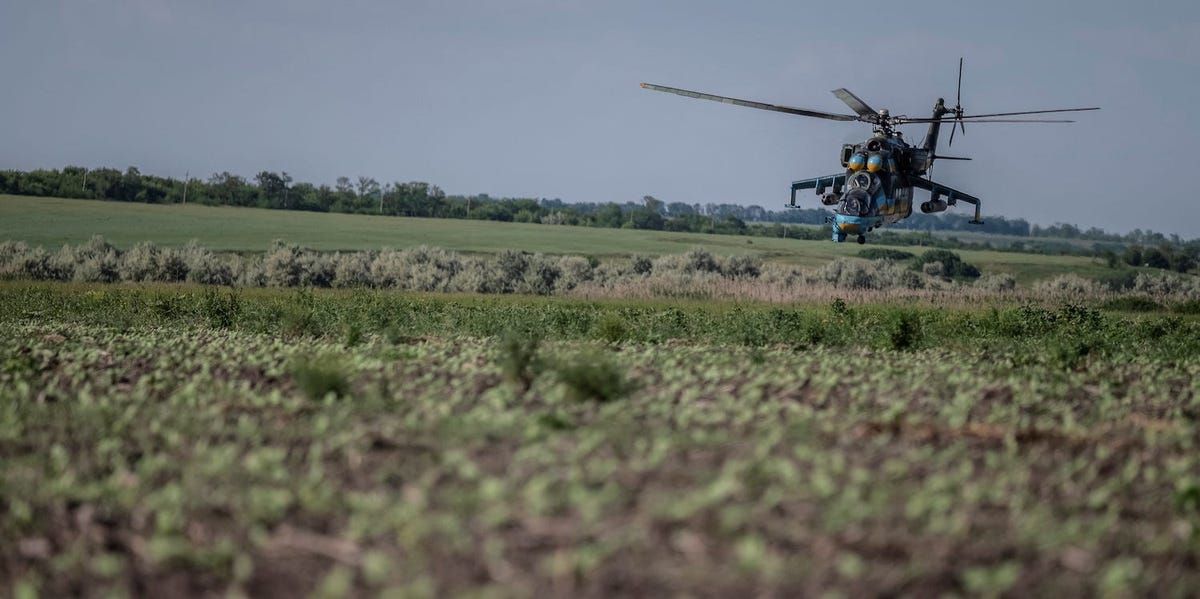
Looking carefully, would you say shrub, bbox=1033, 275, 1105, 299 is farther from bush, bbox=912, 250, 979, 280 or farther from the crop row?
bush, bbox=912, 250, 979, 280

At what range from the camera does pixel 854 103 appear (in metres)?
31.1

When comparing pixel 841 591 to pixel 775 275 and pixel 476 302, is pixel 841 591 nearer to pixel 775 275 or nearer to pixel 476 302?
pixel 476 302

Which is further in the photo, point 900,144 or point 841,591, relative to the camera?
point 900,144

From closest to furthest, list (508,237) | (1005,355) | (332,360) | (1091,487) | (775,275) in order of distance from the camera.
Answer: (1091,487) → (332,360) → (1005,355) → (775,275) → (508,237)

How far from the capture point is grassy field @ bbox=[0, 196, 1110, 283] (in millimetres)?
69000

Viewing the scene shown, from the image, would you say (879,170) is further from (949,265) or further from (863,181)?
(949,265)

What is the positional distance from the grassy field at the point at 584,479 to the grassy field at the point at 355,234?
185ft

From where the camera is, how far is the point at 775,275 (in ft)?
181

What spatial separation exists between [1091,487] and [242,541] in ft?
15.6

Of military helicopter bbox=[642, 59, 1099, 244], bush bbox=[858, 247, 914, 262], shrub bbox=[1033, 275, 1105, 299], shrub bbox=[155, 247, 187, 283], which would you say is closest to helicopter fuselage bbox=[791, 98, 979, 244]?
military helicopter bbox=[642, 59, 1099, 244]

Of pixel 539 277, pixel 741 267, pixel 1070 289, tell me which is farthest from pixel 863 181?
pixel 741 267

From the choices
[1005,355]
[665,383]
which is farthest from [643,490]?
[1005,355]

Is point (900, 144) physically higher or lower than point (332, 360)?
higher

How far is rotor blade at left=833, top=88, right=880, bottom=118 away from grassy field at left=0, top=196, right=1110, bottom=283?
42.8 m
